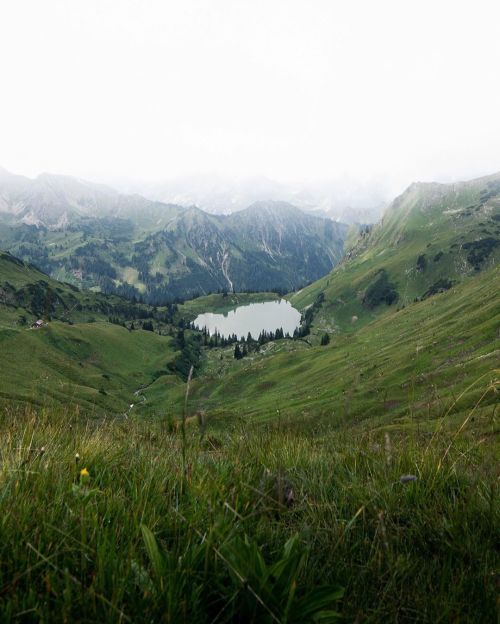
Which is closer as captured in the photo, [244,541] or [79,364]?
[244,541]

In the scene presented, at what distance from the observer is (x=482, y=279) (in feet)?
514

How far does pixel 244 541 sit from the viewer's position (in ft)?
7.59

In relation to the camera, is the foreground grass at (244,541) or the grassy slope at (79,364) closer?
the foreground grass at (244,541)

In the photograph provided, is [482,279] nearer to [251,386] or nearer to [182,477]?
[251,386]

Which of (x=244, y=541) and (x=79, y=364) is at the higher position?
(x=244, y=541)

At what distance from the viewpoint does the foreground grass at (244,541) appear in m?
1.92

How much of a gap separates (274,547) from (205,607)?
877 mm

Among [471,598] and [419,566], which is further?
[419,566]

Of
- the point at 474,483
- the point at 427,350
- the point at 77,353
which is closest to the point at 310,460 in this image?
the point at 474,483

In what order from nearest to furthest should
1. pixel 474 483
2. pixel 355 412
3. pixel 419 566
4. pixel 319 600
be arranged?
pixel 319 600
pixel 419 566
pixel 474 483
pixel 355 412

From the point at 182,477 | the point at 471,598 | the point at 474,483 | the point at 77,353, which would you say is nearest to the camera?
the point at 471,598

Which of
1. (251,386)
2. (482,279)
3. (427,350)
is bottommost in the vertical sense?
(251,386)

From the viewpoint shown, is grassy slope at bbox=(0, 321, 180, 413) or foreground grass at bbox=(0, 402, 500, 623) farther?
grassy slope at bbox=(0, 321, 180, 413)

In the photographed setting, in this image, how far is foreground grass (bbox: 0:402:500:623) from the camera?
1920mm
